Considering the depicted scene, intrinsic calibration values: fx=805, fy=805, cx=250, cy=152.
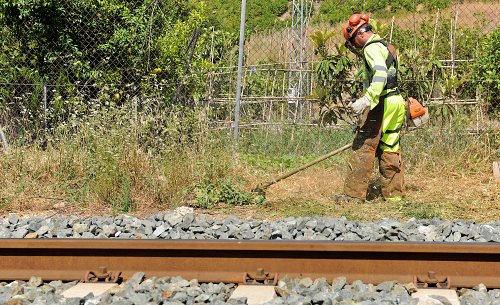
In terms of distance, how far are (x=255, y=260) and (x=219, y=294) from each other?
0.52m

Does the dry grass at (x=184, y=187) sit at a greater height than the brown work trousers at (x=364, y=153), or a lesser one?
lesser

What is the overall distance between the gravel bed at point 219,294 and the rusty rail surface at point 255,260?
0.18m

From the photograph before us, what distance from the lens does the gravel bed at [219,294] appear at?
5121 millimetres

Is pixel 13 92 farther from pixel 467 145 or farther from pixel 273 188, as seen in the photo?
pixel 467 145

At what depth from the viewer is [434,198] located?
932 cm

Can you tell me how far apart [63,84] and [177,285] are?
6.78 meters

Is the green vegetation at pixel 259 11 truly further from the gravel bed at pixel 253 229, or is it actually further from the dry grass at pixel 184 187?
the gravel bed at pixel 253 229

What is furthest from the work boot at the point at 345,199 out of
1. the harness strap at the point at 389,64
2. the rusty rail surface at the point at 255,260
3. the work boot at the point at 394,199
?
the rusty rail surface at the point at 255,260

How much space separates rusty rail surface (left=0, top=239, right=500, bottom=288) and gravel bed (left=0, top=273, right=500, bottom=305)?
0.18 meters

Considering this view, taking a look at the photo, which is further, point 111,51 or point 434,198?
point 111,51

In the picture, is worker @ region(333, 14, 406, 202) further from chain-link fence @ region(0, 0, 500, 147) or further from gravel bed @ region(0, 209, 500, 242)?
chain-link fence @ region(0, 0, 500, 147)

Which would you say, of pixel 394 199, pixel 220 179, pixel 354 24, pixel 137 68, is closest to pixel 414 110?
pixel 394 199

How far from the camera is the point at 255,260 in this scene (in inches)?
230

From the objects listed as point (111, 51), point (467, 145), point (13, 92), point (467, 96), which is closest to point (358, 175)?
point (467, 145)
